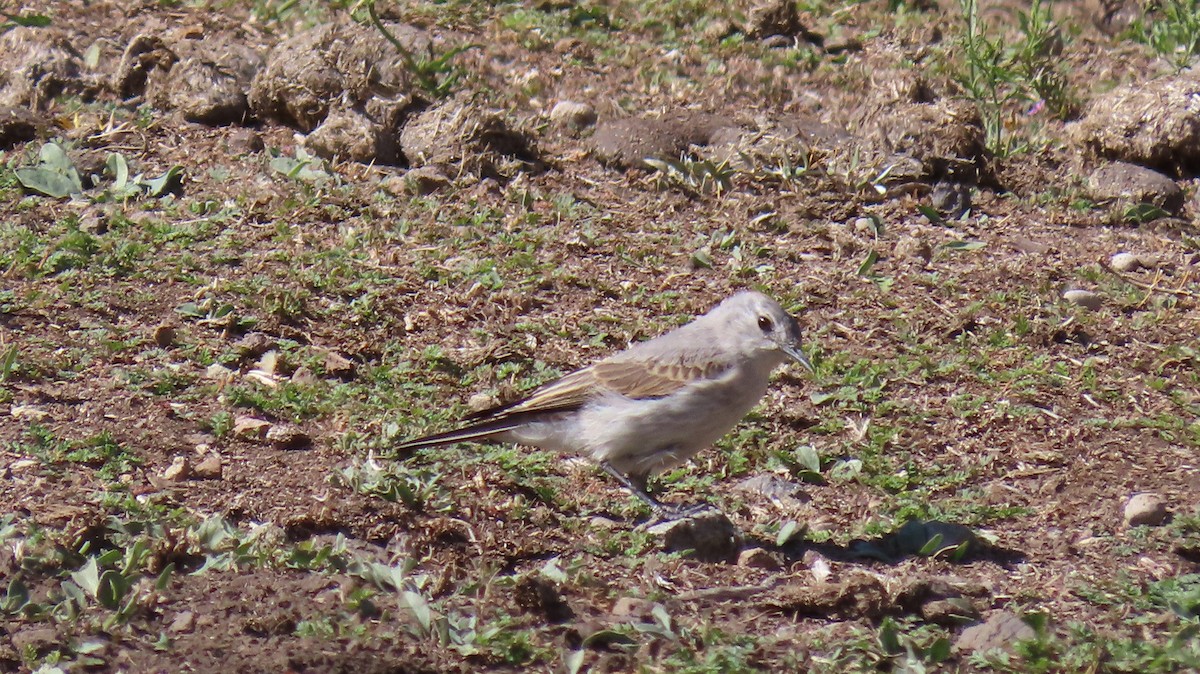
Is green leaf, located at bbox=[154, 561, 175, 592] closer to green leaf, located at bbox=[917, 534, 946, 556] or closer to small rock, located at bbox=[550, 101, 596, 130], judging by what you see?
green leaf, located at bbox=[917, 534, 946, 556]

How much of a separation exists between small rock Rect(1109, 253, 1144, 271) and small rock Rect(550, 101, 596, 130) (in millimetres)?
3307

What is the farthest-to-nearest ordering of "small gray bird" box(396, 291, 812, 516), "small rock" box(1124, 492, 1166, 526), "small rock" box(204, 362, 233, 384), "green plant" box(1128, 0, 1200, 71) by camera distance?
"green plant" box(1128, 0, 1200, 71)
"small rock" box(204, 362, 233, 384)
"small gray bird" box(396, 291, 812, 516)
"small rock" box(1124, 492, 1166, 526)

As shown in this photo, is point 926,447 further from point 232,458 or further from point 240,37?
point 240,37

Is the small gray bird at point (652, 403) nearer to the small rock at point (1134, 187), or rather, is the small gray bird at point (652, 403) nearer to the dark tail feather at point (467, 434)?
the dark tail feather at point (467, 434)

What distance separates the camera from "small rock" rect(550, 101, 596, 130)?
31.9 ft

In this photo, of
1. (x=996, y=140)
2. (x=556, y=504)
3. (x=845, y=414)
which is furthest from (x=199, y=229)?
(x=996, y=140)

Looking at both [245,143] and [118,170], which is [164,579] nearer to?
[118,170]

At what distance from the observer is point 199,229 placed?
8359mm

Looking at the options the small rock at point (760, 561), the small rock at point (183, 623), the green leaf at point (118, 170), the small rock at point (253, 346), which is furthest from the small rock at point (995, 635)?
the green leaf at point (118, 170)

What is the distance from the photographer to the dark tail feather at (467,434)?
623cm

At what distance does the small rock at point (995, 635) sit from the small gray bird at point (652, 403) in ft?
4.63

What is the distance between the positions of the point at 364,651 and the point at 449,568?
62cm

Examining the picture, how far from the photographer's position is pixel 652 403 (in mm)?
6430

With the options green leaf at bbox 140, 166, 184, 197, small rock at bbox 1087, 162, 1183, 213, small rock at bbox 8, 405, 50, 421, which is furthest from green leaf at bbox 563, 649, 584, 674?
small rock at bbox 1087, 162, 1183, 213
